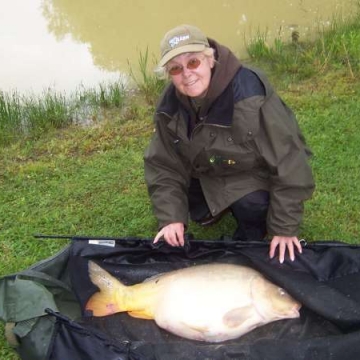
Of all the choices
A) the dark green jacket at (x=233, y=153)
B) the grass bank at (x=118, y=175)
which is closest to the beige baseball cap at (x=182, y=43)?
the dark green jacket at (x=233, y=153)

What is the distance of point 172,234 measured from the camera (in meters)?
2.60

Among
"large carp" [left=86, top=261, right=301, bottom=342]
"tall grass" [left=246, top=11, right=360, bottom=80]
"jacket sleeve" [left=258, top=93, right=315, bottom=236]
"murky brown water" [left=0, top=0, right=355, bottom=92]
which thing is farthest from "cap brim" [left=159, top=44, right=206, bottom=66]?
"murky brown water" [left=0, top=0, right=355, bottom=92]

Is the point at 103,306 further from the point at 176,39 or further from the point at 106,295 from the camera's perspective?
the point at 176,39

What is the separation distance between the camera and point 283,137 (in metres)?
2.36

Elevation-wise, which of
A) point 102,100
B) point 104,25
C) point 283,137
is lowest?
point 283,137

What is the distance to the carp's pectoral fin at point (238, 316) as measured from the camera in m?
2.28

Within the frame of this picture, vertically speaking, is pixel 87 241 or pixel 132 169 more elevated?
pixel 132 169

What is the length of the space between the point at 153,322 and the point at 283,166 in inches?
36.0

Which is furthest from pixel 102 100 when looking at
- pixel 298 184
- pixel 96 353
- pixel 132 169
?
pixel 96 353

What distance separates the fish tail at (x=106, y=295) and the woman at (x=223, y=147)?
1.07 ft

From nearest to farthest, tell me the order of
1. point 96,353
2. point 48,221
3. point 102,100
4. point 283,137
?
point 96,353
point 283,137
point 48,221
point 102,100

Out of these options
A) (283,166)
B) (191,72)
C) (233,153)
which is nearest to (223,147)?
(233,153)

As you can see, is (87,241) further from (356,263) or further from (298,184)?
(356,263)

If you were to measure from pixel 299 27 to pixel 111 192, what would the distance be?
4.12 meters
